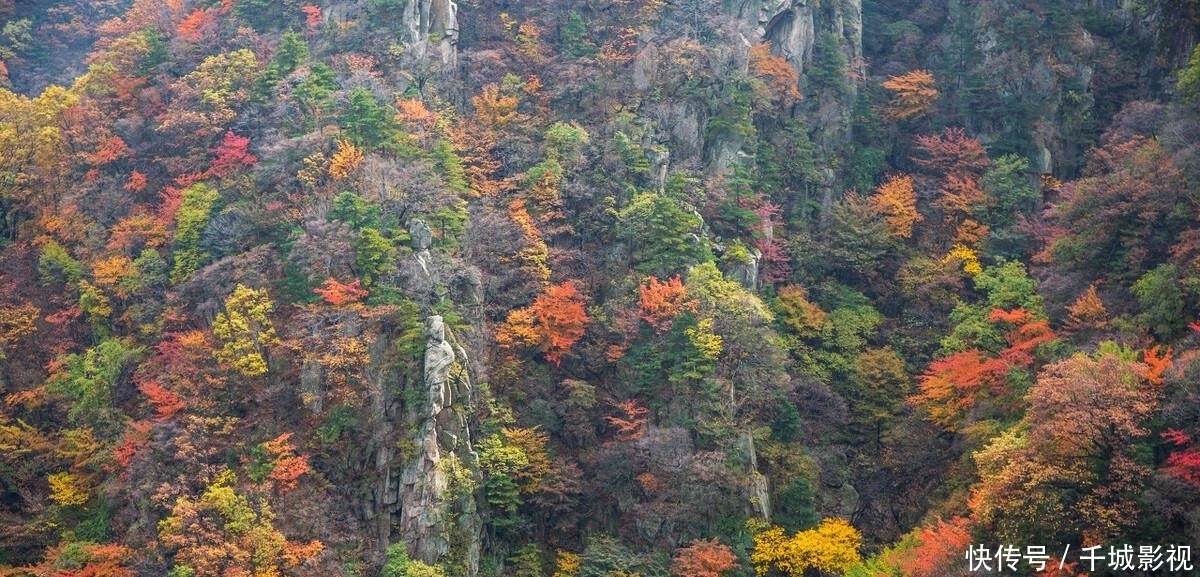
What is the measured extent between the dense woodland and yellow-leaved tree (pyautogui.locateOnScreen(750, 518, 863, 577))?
112 millimetres

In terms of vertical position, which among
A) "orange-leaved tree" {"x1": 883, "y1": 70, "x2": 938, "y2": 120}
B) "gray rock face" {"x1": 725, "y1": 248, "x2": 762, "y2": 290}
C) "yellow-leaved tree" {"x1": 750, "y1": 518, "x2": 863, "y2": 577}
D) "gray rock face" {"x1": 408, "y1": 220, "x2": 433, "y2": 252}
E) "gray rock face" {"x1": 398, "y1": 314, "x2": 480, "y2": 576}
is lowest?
"yellow-leaved tree" {"x1": 750, "y1": 518, "x2": 863, "y2": 577}

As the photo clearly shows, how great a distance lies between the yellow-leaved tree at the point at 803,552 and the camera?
34531 millimetres

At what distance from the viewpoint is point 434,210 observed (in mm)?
37688

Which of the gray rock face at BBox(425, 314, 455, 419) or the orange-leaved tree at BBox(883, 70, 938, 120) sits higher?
the orange-leaved tree at BBox(883, 70, 938, 120)

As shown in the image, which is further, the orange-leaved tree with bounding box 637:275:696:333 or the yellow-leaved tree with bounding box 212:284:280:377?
the orange-leaved tree with bounding box 637:275:696:333

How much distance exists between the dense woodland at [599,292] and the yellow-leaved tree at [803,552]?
0.37ft

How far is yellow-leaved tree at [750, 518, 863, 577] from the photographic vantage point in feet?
113

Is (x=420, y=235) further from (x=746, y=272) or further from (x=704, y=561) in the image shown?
(x=704, y=561)

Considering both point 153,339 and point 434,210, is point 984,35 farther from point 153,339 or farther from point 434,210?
point 153,339

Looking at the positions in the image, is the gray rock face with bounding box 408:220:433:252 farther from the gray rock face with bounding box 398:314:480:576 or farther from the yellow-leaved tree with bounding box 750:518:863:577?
→ the yellow-leaved tree with bounding box 750:518:863:577

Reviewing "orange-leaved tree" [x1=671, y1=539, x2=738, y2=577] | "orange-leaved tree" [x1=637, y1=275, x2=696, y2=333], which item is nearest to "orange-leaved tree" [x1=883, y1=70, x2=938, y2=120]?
"orange-leaved tree" [x1=637, y1=275, x2=696, y2=333]

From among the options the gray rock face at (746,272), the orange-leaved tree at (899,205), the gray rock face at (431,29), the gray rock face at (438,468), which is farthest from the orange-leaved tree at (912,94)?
the gray rock face at (438,468)

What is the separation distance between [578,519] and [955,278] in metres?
16.6

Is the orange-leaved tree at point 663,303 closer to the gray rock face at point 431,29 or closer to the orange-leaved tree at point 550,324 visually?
the orange-leaved tree at point 550,324
